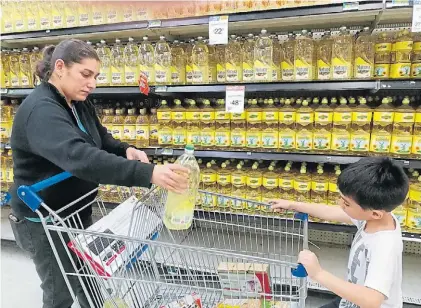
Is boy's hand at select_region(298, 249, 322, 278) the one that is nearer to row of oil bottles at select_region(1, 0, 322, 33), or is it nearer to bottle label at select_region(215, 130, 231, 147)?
bottle label at select_region(215, 130, 231, 147)

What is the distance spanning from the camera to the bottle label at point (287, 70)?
2.31 meters

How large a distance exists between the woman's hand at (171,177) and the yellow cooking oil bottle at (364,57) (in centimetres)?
153

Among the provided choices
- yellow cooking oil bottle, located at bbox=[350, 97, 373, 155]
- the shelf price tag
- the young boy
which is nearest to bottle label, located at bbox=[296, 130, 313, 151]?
yellow cooking oil bottle, located at bbox=[350, 97, 373, 155]

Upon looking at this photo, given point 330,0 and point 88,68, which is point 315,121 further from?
point 88,68

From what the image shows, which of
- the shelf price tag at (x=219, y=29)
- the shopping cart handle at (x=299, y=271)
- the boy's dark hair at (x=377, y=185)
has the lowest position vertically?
the shopping cart handle at (x=299, y=271)

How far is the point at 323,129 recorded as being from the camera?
2.33m

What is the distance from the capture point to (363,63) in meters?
2.15

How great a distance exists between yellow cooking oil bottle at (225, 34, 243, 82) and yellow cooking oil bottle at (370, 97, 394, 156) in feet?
3.04

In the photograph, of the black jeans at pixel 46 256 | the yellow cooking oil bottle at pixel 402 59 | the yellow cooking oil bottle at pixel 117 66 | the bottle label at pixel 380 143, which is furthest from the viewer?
the yellow cooking oil bottle at pixel 117 66

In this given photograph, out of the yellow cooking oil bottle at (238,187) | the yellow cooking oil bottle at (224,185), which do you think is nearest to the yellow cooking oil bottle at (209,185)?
the yellow cooking oil bottle at (224,185)

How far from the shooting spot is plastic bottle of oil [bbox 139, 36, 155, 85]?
2607mm

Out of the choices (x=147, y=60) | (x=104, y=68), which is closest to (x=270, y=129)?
(x=147, y=60)

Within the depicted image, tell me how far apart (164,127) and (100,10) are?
1012mm

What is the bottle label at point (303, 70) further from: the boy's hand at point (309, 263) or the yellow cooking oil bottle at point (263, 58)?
the boy's hand at point (309, 263)
